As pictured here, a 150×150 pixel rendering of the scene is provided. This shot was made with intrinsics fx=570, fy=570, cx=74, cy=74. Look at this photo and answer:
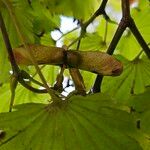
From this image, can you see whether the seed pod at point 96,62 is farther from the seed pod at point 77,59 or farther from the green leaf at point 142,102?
the green leaf at point 142,102

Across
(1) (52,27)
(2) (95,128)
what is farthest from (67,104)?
(1) (52,27)

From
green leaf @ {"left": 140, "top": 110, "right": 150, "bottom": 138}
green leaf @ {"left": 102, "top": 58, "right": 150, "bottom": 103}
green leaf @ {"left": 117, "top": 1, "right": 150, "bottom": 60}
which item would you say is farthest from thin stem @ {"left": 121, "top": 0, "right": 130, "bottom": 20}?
green leaf @ {"left": 117, "top": 1, "right": 150, "bottom": 60}

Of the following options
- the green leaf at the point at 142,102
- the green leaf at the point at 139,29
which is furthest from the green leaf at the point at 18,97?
the green leaf at the point at 142,102

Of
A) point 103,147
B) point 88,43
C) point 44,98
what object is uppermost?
point 88,43

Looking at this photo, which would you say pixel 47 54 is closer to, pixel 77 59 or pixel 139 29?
pixel 77 59

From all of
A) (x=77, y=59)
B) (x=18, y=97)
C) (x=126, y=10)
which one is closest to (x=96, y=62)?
(x=77, y=59)

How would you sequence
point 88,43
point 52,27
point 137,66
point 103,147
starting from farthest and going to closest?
point 88,43
point 52,27
point 137,66
point 103,147

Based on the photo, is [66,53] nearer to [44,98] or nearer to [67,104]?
[67,104]
